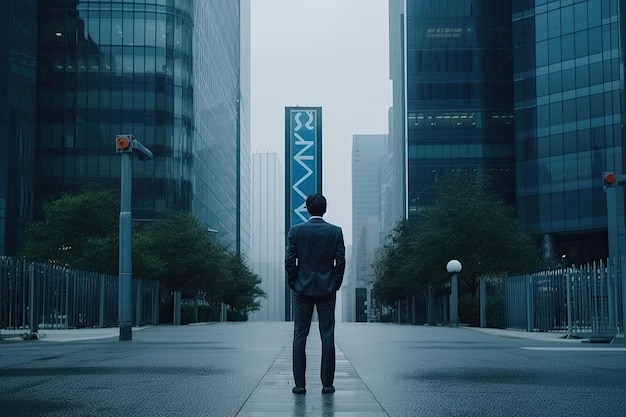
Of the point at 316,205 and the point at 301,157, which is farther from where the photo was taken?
the point at 301,157

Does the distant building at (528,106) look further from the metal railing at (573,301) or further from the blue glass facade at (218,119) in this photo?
the metal railing at (573,301)

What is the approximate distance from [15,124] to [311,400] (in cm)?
7036

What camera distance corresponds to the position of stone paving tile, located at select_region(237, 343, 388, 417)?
685cm

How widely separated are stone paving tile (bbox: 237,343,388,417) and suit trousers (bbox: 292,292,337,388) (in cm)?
20

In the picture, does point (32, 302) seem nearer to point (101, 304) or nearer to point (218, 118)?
point (101, 304)

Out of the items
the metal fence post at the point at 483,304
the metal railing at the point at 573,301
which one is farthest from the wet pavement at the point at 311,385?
the metal fence post at the point at 483,304

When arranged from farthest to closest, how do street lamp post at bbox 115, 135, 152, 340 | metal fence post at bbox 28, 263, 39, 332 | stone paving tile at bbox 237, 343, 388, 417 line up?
metal fence post at bbox 28, 263, 39, 332 → street lamp post at bbox 115, 135, 152, 340 → stone paving tile at bbox 237, 343, 388, 417

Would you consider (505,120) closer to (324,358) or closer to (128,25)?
(128,25)

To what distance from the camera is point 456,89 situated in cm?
9250

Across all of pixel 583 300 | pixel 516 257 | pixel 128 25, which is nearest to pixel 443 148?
pixel 128 25

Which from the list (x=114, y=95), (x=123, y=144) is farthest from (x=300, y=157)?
(x=123, y=144)

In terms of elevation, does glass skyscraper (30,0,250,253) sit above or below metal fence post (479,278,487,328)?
above

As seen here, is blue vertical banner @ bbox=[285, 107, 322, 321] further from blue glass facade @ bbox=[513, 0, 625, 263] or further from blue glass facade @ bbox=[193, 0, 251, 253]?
blue glass facade @ bbox=[513, 0, 625, 263]

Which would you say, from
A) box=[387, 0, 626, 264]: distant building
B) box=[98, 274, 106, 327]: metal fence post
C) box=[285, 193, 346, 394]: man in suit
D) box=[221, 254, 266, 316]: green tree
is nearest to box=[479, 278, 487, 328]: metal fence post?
box=[98, 274, 106, 327]: metal fence post
